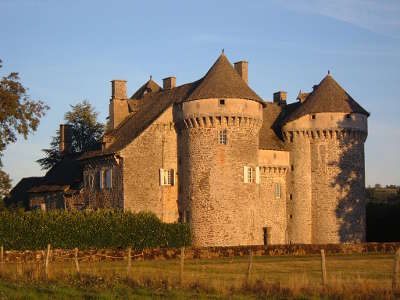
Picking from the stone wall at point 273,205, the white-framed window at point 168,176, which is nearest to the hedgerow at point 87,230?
the white-framed window at point 168,176

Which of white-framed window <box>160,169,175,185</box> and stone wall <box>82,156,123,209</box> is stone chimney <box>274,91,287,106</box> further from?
stone wall <box>82,156,123,209</box>

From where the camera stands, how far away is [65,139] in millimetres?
72938

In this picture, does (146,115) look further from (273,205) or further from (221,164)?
(273,205)

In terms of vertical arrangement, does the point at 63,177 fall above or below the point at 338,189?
above

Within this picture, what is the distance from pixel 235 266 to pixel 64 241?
14429 mm

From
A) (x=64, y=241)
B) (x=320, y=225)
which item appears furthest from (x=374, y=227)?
(x=64, y=241)

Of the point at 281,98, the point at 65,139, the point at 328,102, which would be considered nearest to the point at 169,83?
the point at 281,98

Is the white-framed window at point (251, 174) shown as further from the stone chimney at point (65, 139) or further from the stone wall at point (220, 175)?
the stone chimney at point (65, 139)

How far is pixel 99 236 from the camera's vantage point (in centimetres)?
4912

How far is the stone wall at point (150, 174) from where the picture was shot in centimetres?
5400

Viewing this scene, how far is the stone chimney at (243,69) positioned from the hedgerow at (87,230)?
550 inches

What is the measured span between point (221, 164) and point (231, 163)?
2.30 ft

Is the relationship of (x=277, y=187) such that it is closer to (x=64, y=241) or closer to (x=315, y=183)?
(x=315, y=183)

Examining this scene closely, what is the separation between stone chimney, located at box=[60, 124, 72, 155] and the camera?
7231cm
